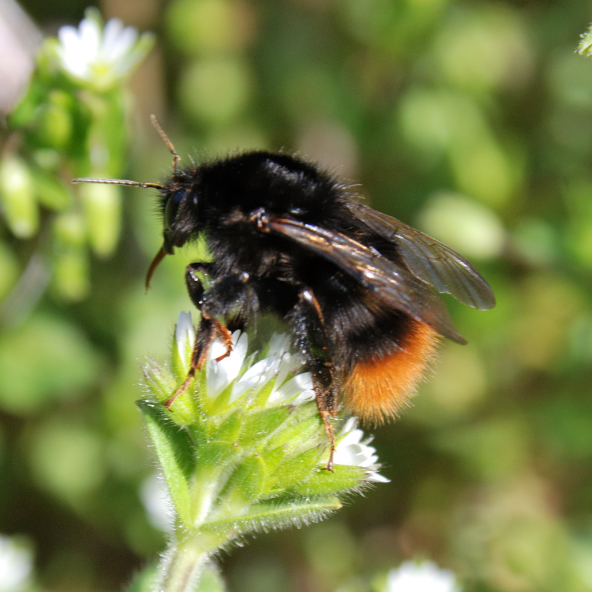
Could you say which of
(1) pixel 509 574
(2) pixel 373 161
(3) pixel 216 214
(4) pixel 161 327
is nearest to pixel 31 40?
(4) pixel 161 327

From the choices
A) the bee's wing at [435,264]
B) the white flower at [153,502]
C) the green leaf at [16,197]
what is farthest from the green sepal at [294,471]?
the white flower at [153,502]

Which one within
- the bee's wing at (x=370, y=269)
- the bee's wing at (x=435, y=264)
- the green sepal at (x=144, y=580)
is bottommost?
the green sepal at (x=144, y=580)

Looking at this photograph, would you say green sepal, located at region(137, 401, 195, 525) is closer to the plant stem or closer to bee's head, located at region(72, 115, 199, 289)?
the plant stem

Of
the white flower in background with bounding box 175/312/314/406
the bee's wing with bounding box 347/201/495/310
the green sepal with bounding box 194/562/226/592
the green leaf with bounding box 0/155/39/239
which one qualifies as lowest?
the green sepal with bounding box 194/562/226/592

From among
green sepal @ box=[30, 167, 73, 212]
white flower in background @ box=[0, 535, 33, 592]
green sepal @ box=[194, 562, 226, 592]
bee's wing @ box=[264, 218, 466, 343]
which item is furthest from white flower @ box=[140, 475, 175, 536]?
bee's wing @ box=[264, 218, 466, 343]

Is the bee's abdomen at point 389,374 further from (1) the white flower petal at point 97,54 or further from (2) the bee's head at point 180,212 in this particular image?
(1) the white flower petal at point 97,54

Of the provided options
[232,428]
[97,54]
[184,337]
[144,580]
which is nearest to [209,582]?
[144,580]
